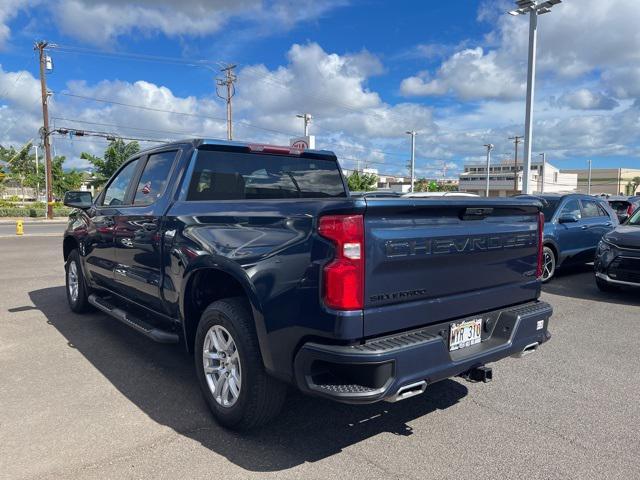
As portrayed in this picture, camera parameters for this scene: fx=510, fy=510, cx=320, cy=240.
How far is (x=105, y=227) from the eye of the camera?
17.3 feet

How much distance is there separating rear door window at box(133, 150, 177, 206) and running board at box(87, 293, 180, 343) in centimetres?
106

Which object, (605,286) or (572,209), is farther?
(572,209)

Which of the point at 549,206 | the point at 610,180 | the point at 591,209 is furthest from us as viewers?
the point at 610,180

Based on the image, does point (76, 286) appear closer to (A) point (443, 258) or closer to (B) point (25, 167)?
(A) point (443, 258)

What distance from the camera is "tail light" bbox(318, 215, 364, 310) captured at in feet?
8.72

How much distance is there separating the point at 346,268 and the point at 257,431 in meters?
1.46

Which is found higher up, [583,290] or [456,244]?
[456,244]

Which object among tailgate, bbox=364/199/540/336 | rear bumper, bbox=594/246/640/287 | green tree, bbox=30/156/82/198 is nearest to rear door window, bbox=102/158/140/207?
tailgate, bbox=364/199/540/336

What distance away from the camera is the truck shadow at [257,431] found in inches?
126

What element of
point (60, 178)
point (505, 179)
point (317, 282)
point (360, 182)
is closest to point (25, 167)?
point (60, 178)

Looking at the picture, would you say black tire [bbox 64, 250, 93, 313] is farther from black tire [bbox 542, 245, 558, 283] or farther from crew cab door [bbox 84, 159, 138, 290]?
black tire [bbox 542, 245, 558, 283]

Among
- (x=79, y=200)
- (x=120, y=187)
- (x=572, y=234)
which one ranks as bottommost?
(x=572, y=234)

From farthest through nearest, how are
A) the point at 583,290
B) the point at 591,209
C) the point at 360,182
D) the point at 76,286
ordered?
the point at 360,182 → the point at 591,209 → the point at 583,290 → the point at 76,286

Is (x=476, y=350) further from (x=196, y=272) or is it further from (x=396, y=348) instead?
(x=196, y=272)
